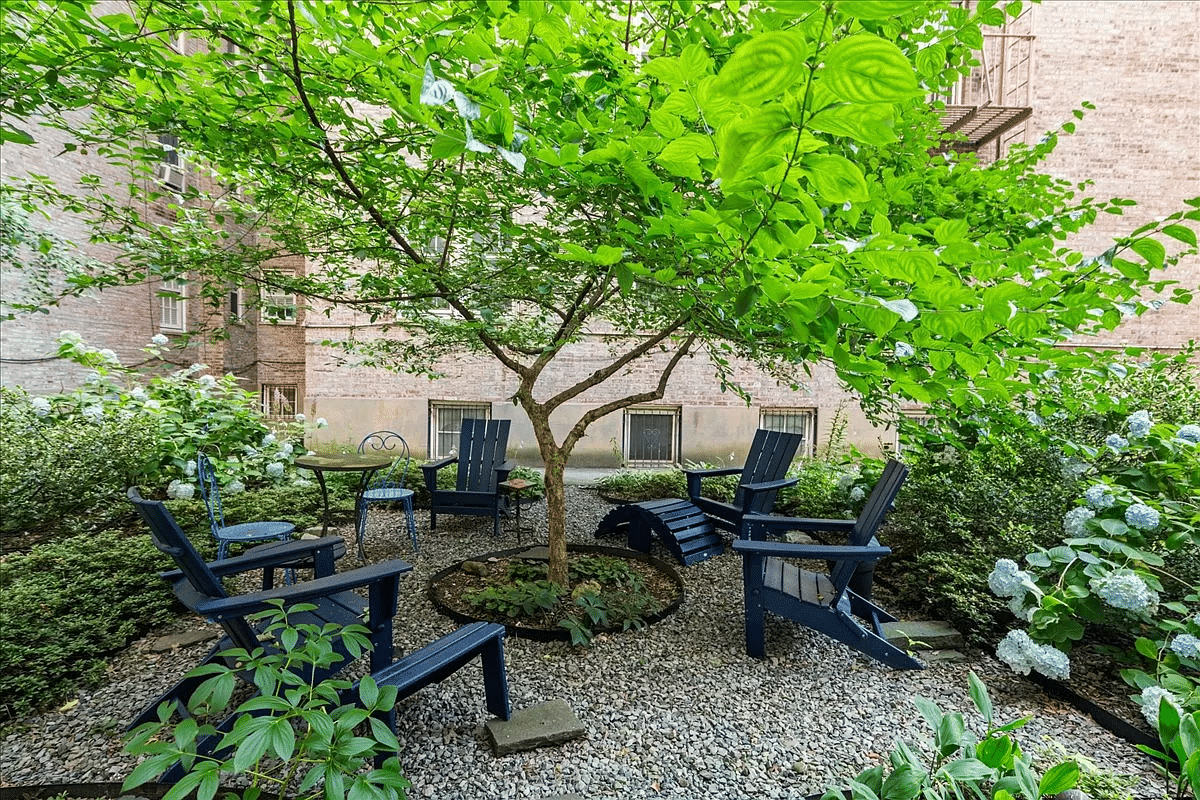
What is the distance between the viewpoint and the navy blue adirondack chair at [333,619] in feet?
6.14

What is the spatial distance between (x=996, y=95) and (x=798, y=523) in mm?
9980

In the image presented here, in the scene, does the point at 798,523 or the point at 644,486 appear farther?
the point at 644,486

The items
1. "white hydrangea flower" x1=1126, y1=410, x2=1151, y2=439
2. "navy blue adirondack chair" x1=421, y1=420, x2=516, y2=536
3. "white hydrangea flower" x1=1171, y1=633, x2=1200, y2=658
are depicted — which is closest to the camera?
"white hydrangea flower" x1=1171, y1=633, x2=1200, y2=658

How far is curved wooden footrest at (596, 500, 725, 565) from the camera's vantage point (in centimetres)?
418

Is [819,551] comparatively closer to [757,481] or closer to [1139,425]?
[757,481]

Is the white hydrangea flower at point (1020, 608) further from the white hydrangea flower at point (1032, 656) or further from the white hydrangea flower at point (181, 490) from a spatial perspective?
the white hydrangea flower at point (181, 490)

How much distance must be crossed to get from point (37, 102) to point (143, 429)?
4631 mm

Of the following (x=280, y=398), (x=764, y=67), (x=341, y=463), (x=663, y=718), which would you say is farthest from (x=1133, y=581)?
(x=280, y=398)

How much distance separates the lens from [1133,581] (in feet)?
7.88

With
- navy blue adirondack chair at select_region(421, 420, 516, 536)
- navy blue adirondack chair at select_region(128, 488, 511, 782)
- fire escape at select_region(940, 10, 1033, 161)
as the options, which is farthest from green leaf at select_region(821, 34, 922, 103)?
fire escape at select_region(940, 10, 1033, 161)

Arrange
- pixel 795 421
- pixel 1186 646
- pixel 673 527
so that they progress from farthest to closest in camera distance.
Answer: pixel 795 421, pixel 673 527, pixel 1186 646

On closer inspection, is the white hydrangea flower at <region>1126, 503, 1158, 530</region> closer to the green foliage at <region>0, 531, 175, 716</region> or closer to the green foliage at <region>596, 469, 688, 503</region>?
the green foliage at <region>596, 469, 688, 503</region>

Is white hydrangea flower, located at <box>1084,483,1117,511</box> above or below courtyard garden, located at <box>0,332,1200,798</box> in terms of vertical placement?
above

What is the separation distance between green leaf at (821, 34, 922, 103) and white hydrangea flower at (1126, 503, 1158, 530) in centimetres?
337
